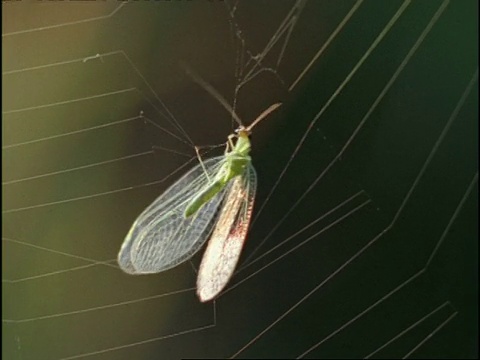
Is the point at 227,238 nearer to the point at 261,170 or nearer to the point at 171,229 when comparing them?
the point at 171,229

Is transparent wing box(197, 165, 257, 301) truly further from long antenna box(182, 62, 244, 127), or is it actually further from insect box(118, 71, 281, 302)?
long antenna box(182, 62, 244, 127)

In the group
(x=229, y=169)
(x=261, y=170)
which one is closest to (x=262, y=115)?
(x=229, y=169)

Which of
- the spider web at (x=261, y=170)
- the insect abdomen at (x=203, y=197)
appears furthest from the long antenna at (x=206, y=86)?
the insect abdomen at (x=203, y=197)

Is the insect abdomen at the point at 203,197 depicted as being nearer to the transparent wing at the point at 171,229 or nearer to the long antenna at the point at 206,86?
the transparent wing at the point at 171,229

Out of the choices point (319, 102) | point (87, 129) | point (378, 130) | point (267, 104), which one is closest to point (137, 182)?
point (87, 129)

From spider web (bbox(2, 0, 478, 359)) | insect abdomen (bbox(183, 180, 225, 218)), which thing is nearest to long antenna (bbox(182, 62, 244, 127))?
spider web (bbox(2, 0, 478, 359))

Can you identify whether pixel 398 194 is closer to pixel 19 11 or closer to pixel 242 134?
pixel 242 134

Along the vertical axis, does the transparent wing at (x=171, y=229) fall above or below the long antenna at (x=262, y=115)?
below
